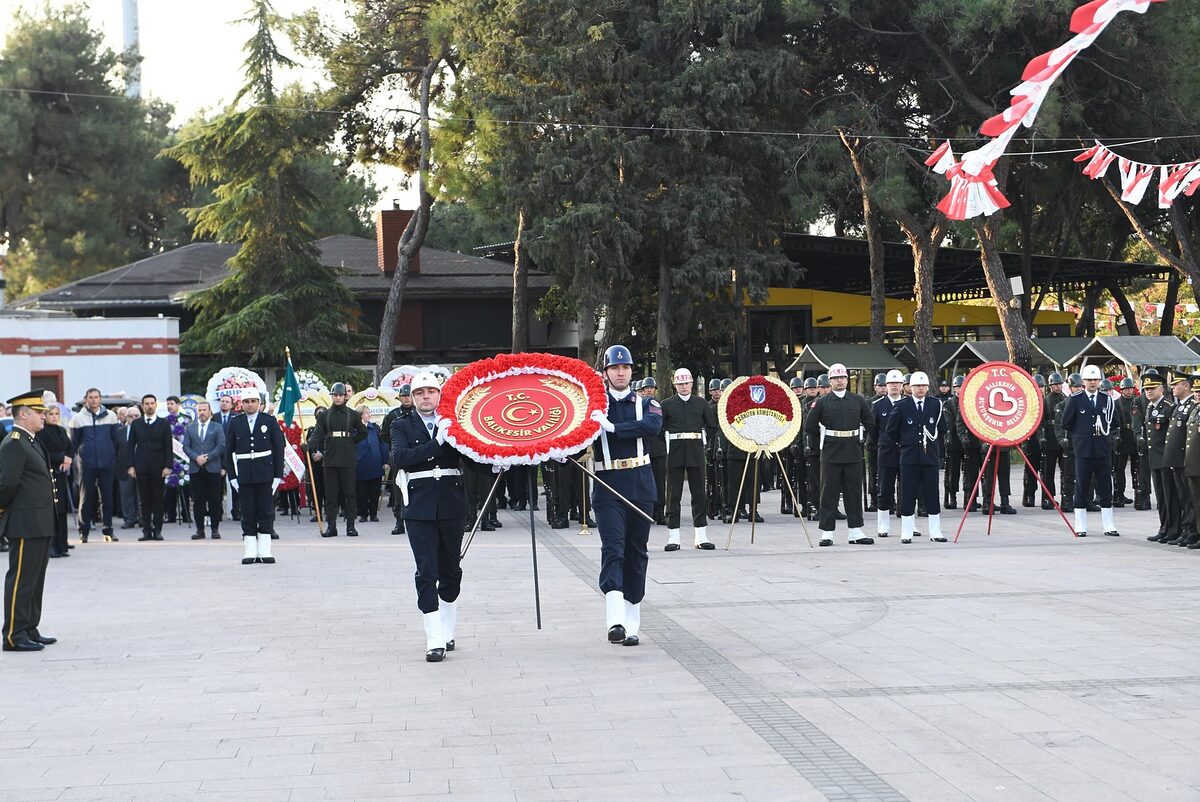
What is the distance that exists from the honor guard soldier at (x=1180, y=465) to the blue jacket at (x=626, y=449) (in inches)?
309

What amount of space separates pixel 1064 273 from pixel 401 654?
41860 mm

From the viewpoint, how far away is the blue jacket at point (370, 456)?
73.1 feet

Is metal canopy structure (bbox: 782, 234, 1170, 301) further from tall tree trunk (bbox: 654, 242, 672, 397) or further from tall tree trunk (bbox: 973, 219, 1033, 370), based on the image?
tall tree trunk (bbox: 973, 219, 1033, 370)

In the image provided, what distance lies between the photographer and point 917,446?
1708cm

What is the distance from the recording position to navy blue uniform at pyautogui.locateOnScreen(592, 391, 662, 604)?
9.96 meters

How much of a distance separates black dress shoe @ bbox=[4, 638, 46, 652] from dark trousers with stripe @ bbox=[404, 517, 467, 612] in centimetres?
297

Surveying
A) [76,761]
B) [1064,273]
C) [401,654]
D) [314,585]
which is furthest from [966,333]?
[76,761]

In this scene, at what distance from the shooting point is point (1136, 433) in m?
21.4

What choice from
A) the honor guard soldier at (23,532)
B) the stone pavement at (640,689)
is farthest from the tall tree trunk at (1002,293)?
the honor guard soldier at (23,532)

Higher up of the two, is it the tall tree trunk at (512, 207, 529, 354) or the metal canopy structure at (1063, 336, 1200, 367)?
the tall tree trunk at (512, 207, 529, 354)

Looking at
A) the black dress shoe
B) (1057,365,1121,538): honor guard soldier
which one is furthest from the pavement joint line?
(1057,365,1121,538): honor guard soldier

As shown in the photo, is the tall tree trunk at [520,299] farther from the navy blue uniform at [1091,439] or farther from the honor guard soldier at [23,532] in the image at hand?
the honor guard soldier at [23,532]

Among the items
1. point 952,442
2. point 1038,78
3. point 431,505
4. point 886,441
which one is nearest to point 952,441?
point 952,442

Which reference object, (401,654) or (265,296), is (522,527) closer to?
(401,654)
